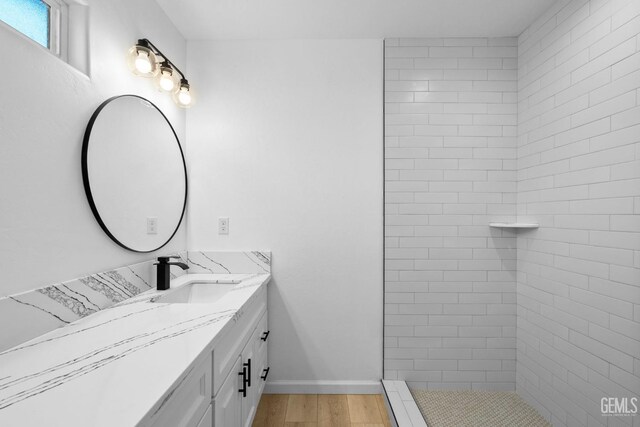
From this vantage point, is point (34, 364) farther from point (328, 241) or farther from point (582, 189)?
point (582, 189)

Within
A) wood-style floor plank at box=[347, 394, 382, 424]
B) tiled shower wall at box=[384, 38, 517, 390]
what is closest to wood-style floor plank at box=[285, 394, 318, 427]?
wood-style floor plank at box=[347, 394, 382, 424]

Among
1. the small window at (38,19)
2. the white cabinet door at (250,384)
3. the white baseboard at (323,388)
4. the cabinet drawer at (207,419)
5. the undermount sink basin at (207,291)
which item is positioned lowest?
the white baseboard at (323,388)

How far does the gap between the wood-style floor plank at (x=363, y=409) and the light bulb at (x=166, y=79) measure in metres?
2.25

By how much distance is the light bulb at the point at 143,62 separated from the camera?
1.59 m

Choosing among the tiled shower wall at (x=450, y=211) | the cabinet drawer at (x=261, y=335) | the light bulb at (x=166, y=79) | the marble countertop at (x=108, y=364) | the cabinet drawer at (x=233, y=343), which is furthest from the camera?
the tiled shower wall at (x=450, y=211)

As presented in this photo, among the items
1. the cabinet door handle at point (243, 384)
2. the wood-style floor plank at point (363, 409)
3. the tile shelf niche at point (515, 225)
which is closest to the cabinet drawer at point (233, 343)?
the cabinet door handle at point (243, 384)

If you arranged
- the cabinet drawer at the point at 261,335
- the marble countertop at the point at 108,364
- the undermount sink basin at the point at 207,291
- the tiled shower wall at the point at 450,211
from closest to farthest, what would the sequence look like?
the marble countertop at the point at 108,364 → the cabinet drawer at the point at 261,335 → the undermount sink basin at the point at 207,291 → the tiled shower wall at the point at 450,211

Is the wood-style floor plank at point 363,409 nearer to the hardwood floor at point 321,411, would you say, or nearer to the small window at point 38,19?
the hardwood floor at point 321,411

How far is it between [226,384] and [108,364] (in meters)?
0.56

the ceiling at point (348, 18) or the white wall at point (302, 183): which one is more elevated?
the ceiling at point (348, 18)

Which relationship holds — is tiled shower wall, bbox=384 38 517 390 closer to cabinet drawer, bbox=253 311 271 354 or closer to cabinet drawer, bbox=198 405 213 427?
cabinet drawer, bbox=253 311 271 354

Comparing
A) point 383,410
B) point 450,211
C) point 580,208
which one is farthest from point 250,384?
point 580,208

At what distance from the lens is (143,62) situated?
5.22 feet

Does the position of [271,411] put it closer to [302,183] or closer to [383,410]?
[383,410]
